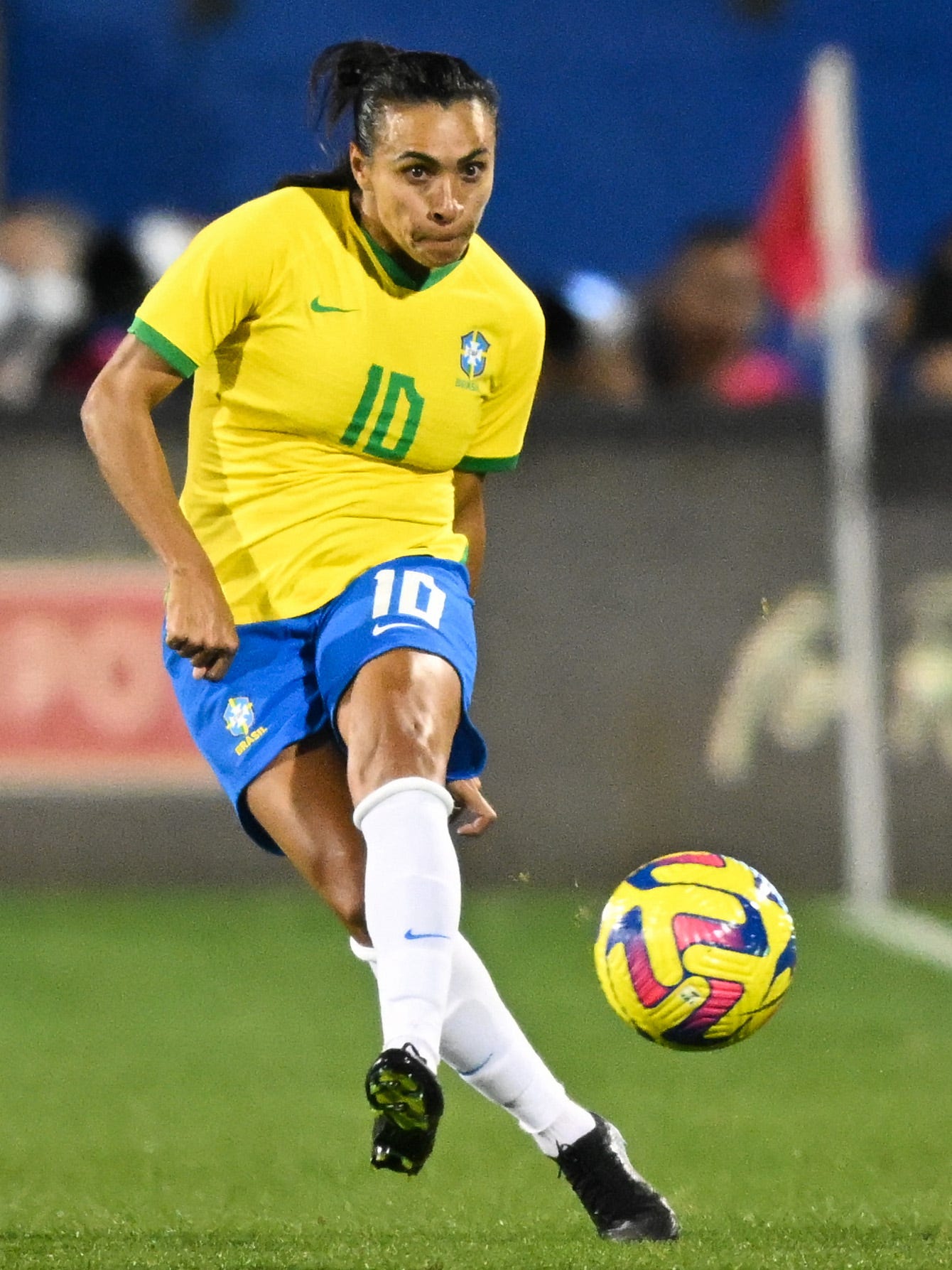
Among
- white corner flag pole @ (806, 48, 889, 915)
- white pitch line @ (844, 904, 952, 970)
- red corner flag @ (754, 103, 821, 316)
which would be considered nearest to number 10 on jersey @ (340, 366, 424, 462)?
white pitch line @ (844, 904, 952, 970)

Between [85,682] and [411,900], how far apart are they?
5.94 metres

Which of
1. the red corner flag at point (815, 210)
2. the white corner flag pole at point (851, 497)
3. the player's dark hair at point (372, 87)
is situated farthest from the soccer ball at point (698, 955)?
the red corner flag at point (815, 210)

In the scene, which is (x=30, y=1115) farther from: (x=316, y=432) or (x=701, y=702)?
(x=701, y=702)

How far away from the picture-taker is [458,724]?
4.70 metres

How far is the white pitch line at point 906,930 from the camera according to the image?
28.5 feet

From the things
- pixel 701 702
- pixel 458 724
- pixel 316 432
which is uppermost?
pixel 316 432

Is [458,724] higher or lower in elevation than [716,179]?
lower

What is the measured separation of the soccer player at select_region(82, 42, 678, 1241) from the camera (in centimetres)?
443

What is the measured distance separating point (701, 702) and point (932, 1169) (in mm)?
4940

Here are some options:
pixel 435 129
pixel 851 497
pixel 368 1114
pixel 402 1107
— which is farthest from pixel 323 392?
pixel 851 497

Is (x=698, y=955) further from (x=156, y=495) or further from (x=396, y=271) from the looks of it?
(x=396, y=271)

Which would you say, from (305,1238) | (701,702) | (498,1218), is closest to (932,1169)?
(498,1218)

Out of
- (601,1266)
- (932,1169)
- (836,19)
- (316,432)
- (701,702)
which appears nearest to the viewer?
(601,1266)

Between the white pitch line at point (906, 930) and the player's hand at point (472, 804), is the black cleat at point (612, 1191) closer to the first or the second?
the player's hand at point (472, 804)
